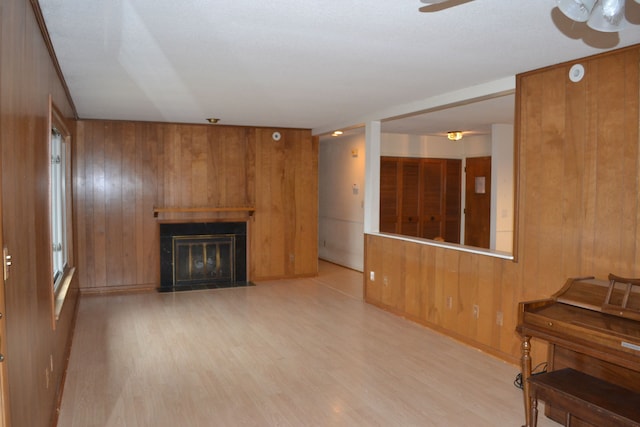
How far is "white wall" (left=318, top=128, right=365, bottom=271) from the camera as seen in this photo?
8.37 metres

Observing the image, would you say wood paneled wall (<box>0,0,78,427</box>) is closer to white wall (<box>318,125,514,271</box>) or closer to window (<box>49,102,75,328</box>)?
window (<box>49,102,75,328</box>)

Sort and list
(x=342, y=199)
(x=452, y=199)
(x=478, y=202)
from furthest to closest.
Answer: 1. (x=342, y=199)
2. (x=452, y=199)
3. (x=478, y=202)

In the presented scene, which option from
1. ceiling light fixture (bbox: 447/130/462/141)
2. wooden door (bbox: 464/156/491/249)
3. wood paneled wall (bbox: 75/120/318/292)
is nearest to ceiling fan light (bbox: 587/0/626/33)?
ceiling light fixture (bbox: 447/130/462/141)

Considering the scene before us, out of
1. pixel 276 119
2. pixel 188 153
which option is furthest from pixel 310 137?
pixel 188 153

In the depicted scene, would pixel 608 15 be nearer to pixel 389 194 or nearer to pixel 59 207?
pixel 59 207

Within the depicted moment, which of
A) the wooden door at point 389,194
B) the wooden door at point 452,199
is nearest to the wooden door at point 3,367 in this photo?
the wooden door at point 389,194

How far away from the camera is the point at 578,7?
161 cm

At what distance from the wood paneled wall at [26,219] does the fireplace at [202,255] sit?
12.3 feet

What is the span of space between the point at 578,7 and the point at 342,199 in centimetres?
739

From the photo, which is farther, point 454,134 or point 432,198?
point 432,198

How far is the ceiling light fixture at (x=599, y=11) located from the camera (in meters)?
1.60

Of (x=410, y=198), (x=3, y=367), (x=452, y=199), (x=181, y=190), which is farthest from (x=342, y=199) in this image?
(x=3, y=367)

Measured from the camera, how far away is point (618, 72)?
3205 millimetres

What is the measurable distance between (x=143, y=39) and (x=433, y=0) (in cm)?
202
